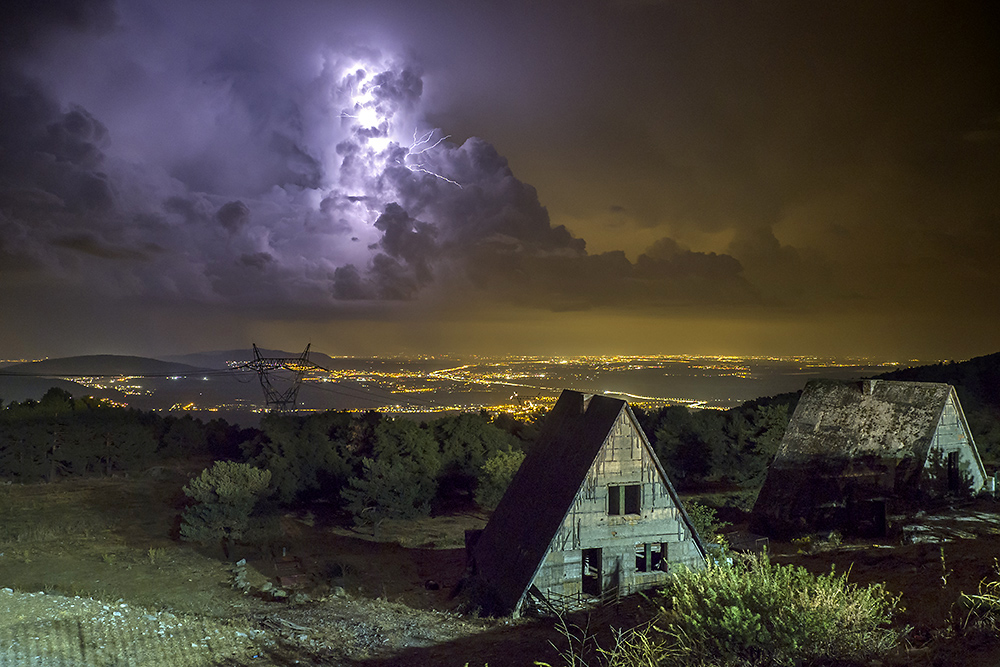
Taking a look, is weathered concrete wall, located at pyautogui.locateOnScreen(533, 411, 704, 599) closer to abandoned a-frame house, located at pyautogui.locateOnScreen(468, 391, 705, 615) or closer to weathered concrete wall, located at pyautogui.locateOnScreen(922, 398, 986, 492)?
abandoned a-frame house, located at pyautogui.locateOnScreen(468, 391, 705, 615)

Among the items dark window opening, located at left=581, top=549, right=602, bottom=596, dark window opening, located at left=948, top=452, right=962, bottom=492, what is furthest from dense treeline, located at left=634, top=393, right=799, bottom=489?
dark window opening, located at left=581, top=549, right=602, bottom=596

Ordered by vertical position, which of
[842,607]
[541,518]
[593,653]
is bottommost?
[593,653]

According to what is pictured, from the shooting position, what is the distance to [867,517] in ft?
84.0

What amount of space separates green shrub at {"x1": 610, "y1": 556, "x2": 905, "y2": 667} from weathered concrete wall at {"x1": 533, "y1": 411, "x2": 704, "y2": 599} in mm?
9366

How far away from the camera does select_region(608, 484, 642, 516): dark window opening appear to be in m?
19.0

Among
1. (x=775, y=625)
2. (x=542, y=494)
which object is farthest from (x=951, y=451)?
(x=775, y=625)

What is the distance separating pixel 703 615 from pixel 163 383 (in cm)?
22222

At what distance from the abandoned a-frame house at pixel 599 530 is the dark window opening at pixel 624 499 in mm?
32

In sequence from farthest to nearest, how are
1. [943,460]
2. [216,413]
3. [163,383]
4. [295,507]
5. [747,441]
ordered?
[163,383], [216,413], [747,441], [295,507], [943,460]

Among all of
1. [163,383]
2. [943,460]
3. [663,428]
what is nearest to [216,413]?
[163,383]

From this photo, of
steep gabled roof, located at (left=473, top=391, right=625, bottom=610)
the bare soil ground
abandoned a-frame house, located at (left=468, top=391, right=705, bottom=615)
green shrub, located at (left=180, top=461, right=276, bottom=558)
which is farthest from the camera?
green shrub, located at (left=180, top=461, right=276, bottom=558)

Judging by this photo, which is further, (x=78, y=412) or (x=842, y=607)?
(x=78, y=412)

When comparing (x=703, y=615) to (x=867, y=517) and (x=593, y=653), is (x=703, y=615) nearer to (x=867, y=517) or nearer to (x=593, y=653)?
(x=593, y=653)

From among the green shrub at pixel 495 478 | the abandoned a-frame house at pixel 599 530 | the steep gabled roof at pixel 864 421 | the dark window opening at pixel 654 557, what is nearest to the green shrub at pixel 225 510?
the green shrub at pixel 495 478
